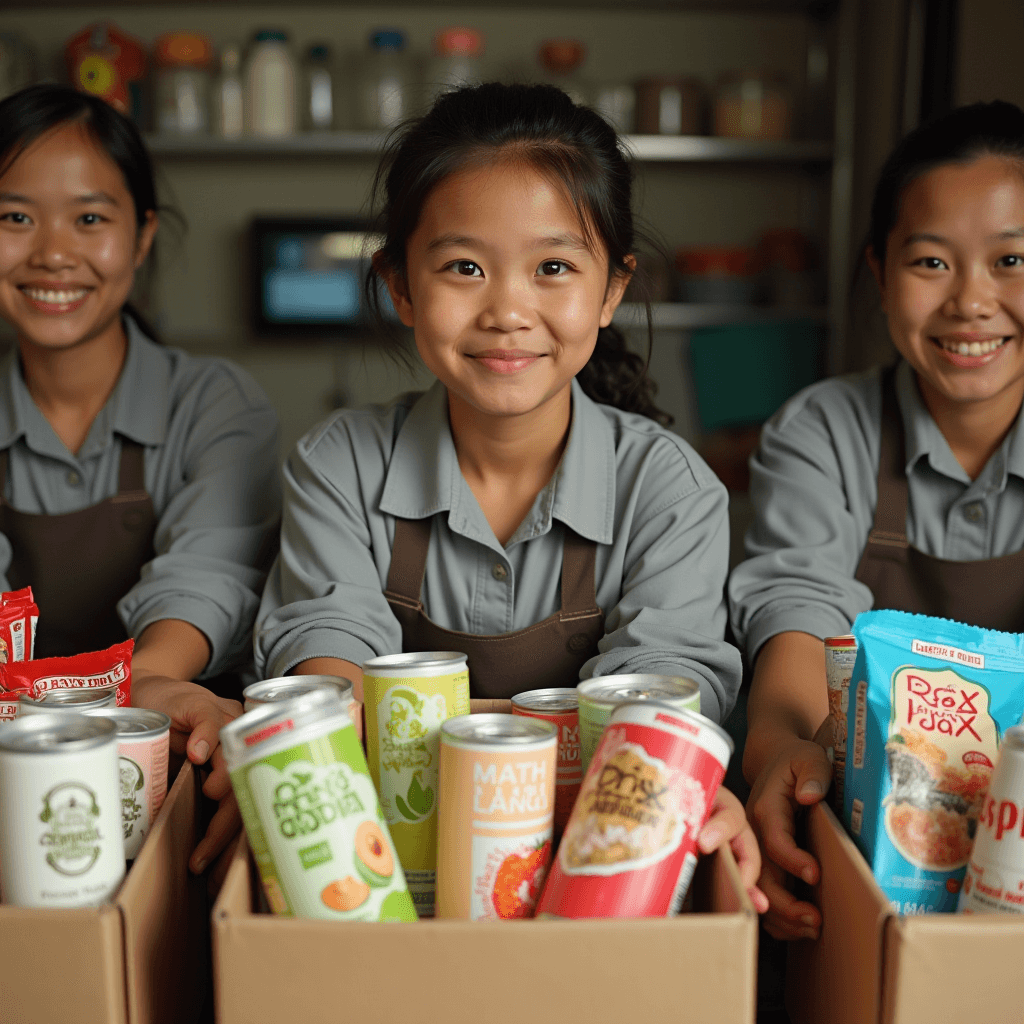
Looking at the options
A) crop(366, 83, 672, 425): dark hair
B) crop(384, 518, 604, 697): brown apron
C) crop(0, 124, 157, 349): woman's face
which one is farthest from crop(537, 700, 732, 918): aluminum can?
crop(0, 124, 157, 349): woman's face

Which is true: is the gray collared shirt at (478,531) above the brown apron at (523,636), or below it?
above

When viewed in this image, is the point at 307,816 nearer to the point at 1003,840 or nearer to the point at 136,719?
the point at 136,719

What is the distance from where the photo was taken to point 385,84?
3.04 meters

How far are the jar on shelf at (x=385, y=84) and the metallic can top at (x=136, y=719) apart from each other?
2.53 m

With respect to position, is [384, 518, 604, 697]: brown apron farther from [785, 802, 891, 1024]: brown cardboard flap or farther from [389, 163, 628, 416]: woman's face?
[785, 802, 891, 1024]: brown cardboard flap

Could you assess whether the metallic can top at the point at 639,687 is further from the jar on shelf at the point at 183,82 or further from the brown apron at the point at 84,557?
the jar on shelf at the point at 183,82

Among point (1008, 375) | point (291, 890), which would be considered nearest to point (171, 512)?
point (291, 890)

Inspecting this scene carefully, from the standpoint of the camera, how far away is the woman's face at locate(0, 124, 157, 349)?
4.68 ft

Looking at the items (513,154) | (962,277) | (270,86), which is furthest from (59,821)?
(270,86)

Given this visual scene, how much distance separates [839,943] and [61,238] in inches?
51.4

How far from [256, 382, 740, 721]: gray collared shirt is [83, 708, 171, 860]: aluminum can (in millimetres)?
324

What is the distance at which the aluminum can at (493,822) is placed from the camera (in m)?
0.68

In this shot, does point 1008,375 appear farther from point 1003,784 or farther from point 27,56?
point 27,56

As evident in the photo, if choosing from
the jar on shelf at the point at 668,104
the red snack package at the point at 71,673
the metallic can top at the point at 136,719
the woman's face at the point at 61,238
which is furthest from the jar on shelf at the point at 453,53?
the metallic can top at the point at 136,719
